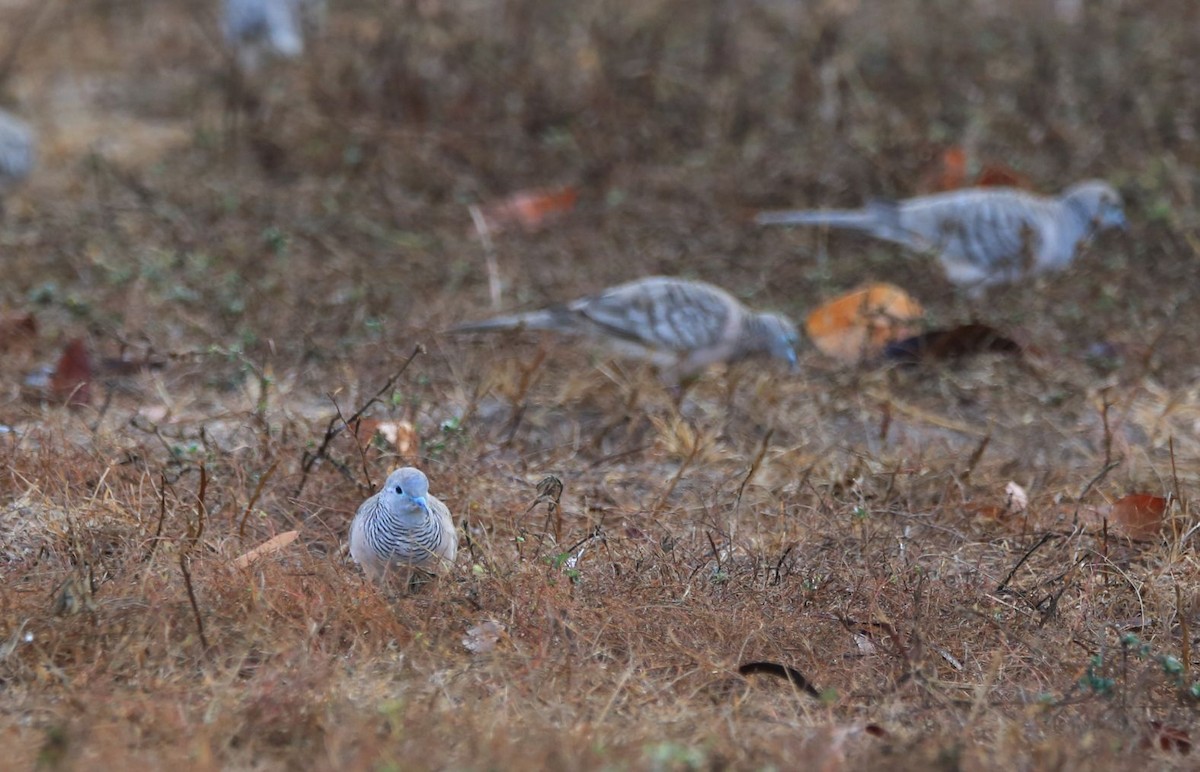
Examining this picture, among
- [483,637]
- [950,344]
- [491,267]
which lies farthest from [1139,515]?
[491,267]

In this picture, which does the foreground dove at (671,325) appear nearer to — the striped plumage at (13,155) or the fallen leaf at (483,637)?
the fallen leaf at (483,637)

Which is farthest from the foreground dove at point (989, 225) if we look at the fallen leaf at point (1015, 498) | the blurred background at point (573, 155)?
the fallen leaf at point (1015, 498)

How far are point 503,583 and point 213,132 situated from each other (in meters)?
5.01

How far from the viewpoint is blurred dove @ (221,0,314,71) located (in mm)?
8906

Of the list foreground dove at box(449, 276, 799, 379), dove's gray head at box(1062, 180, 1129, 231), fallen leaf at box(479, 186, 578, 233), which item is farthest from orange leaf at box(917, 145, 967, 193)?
foreground dove at box(449, 276, 799, 379)

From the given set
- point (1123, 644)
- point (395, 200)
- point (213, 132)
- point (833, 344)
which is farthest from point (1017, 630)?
point (213, 132)

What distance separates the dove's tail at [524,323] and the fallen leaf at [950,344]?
1.23 metres

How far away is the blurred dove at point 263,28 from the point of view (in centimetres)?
891

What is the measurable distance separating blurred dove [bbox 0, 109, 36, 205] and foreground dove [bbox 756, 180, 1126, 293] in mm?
3618

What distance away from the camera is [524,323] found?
5465 mm

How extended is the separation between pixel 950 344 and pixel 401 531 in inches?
110

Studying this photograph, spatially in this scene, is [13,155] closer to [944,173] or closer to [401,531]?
[944,173]

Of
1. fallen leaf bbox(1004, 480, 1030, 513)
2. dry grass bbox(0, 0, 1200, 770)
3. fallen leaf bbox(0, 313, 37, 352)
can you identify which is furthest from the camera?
fallen leaf bbox(0, 313, 37, 352)

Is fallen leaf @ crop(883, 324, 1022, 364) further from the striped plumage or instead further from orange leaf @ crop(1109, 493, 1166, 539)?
the striped plumage
